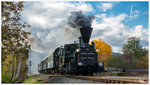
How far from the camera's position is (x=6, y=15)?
1109 cm

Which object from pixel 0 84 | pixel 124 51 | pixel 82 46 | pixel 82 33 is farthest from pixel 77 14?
pixel 0 84

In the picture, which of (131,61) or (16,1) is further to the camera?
(131,61)

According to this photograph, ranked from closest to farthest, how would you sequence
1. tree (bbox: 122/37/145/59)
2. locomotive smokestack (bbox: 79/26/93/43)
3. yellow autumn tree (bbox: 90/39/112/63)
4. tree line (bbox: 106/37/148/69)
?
tree line (bbox: 106/37/148/69), tree (bbox: 122/37/145/59), locomotive smokestack (bbox: 79/26/93/43), yellow autumn tree (bbox: 90/39/112/63)

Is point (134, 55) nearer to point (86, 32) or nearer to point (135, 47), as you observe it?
point (135, 47)

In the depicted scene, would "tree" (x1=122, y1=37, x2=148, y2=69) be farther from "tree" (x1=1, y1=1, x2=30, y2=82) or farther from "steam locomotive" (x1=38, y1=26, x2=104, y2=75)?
"tree" (x1=1, y1=1, x2=30, y2=82)

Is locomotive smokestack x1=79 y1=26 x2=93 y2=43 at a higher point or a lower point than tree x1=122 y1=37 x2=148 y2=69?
higher

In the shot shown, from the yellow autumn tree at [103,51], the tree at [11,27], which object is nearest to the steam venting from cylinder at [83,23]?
the yellow autumn tree at [103,51]

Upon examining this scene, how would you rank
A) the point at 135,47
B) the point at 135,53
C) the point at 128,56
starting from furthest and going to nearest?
the point at 128,56, the point at 135,47, the point at 135,53

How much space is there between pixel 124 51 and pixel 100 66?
2.68 meters

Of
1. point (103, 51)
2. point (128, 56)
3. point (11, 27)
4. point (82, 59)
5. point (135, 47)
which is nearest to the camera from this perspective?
point (11, 27)

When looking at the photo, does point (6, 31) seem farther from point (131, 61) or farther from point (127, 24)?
point (131, 61)

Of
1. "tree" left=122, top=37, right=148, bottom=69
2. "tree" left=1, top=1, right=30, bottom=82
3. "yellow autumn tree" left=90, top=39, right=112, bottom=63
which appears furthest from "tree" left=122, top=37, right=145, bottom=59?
"tree" left=1, top=1, right=30, bottom=82

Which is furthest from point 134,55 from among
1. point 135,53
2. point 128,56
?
point 128,56

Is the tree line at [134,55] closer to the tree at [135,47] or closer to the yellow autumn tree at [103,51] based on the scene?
the tree at [135,47]
